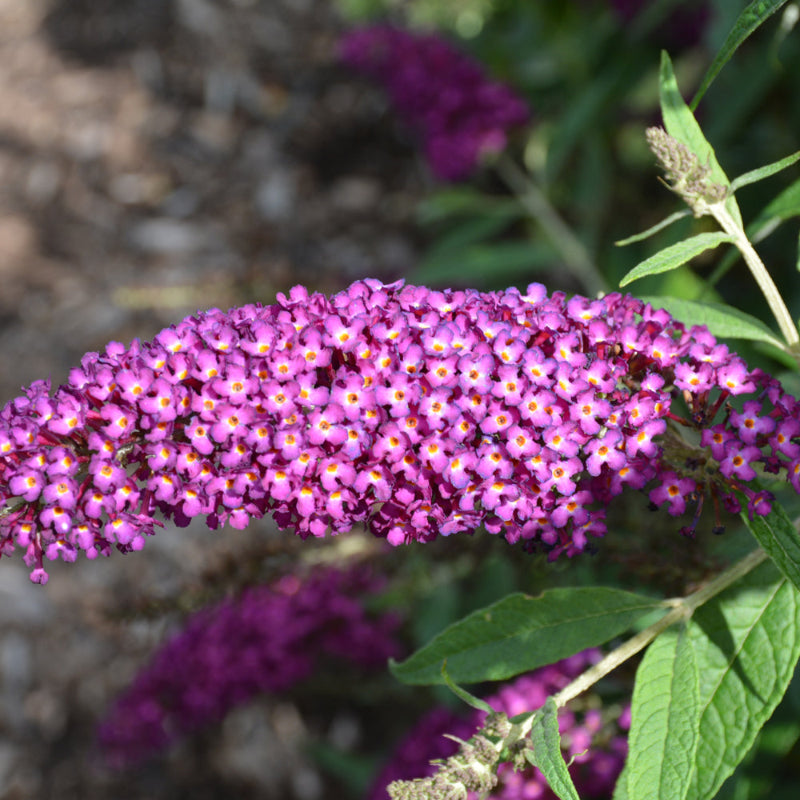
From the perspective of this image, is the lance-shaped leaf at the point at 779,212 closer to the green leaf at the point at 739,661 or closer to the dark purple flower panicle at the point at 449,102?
the green leaf at the point at 739,661

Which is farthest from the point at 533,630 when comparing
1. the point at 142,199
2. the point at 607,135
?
the point at 142,199

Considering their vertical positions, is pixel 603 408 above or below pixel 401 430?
below

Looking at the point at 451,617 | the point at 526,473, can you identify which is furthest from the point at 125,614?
the point at 526,473

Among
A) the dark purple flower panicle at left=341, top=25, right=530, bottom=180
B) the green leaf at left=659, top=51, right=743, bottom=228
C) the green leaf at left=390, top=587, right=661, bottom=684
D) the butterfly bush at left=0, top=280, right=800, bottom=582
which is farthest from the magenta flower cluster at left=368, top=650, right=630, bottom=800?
the dark purple flower panicle at left=341, top=25, right=530, bottom=180

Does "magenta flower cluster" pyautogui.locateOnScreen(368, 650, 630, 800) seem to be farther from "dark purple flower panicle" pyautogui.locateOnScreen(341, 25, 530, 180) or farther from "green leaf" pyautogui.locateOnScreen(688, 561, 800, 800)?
"dark purple flower panicle" pyautogui.locateOnScreen(341, 25, 530, 180)

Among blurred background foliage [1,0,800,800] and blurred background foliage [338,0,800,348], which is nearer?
blurred background foliage [1,0,800,800]

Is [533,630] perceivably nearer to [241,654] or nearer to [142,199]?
[241,654]

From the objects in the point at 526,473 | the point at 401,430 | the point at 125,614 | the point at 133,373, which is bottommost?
the point at 526,473

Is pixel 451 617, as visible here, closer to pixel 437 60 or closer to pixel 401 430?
pixel 401 430
